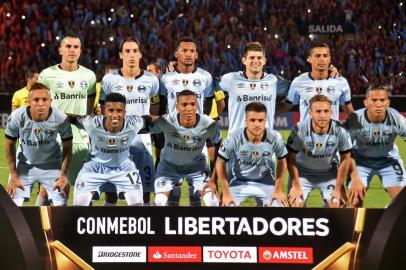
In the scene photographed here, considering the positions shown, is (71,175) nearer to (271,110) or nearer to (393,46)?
(271,110)

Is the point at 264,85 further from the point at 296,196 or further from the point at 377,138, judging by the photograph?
the point at 296,196

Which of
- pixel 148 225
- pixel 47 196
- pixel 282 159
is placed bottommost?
pixel 47 196

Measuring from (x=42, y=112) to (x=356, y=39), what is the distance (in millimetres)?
20394

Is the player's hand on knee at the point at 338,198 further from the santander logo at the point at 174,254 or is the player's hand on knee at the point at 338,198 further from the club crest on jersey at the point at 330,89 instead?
the santander logo at the point at 174,254

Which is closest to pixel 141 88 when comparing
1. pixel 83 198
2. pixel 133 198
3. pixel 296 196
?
pixel 133 198

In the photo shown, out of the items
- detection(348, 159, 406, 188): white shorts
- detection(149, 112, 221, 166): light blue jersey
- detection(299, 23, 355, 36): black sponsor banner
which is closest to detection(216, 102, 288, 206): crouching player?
detection(149, 112, 221, 166): light blue jersey

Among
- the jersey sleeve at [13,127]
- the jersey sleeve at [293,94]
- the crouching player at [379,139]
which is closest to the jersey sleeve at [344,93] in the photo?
the jersey sleeve at [293,94]

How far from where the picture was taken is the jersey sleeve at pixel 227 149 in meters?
7.24

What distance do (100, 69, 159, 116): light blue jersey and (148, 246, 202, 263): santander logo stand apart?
4882 millimetres

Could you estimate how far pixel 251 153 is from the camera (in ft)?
24.3

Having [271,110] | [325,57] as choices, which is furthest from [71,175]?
[325,57]

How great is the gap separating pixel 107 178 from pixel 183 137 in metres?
0.76

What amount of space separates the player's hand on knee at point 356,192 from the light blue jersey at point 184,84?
2.05 metres

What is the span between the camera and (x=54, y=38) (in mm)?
25188
